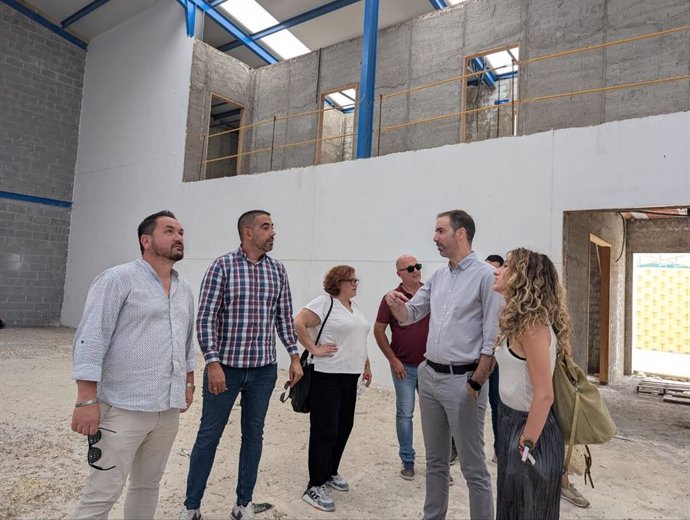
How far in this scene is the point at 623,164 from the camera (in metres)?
4.39

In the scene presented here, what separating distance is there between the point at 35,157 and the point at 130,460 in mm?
11276

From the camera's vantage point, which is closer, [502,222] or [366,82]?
[502,222]

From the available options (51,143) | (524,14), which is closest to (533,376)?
(524,14)

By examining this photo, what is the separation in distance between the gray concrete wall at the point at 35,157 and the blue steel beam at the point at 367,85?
8097 millimetres

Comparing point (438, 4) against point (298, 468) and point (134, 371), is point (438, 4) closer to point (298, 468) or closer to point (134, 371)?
point (298, 468)

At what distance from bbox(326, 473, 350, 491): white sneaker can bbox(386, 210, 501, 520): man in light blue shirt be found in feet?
2.45

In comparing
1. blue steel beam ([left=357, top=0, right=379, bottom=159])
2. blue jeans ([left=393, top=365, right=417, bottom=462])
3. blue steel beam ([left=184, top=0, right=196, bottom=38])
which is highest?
blue steel beam ([left=184, top=0, right=196, bottom=38])

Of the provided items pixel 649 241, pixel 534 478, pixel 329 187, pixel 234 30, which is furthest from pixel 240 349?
pixel 234 30

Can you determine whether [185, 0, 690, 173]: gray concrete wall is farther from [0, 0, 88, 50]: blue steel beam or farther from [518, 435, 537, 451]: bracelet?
[518, 435, 537, 451]: bracelet

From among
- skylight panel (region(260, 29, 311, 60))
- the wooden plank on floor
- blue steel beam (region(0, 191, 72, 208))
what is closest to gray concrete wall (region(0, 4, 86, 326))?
blue steel beam (region(0, 191, 72, 208))

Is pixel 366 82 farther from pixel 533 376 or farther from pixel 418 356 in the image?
pixel 533 376

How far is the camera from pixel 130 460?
182cm

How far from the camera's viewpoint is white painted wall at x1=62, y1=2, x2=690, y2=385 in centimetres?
448

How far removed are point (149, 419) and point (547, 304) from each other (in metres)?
1.62
